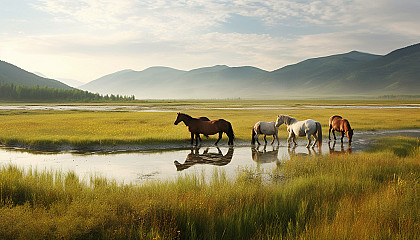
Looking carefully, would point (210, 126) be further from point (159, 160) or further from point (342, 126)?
point (342, 126)

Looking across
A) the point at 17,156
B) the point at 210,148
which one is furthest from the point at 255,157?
the point at 17,156

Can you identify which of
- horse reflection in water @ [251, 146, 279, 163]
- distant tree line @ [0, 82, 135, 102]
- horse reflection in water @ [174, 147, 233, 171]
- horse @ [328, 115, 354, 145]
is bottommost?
horse reflection in water @ [251, 146, 279, 163]

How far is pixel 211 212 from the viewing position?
7.30m

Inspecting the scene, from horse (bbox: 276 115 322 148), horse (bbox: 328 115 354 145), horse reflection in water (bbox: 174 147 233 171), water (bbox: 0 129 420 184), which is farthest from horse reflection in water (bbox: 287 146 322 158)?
horse reflection in water (bbox: 174 147 233 171)

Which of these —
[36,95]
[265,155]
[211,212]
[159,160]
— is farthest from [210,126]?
[36,95]

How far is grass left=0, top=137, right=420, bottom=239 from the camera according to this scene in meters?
6.12

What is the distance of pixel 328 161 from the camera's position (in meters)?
13.8

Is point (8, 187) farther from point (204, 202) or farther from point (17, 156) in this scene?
point (17, 156)

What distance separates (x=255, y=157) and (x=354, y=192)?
814 cm

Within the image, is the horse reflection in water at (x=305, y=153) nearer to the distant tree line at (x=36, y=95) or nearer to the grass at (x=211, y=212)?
the grass at (x=211, y=212)

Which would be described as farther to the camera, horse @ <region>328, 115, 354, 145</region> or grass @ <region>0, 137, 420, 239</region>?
horse @ <region>328, 115, 354, 145</region>

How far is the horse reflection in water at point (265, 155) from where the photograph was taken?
632 inches

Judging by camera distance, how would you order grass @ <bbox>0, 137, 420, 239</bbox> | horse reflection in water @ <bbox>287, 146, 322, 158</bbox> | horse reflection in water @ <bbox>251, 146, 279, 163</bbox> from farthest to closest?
1. horse reflection in water @ <bbox>287, 146, 322, 158</bbox>
2. horse reflection in water @ <bbox>251, 146, 279, 163</bbox>
3. grass @ <bbox>0, 137, 420, 239</bbox>

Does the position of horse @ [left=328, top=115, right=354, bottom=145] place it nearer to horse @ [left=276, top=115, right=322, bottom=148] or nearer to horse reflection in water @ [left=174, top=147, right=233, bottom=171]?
horse @ [left=276, top=115, right=322, bottom=148]
